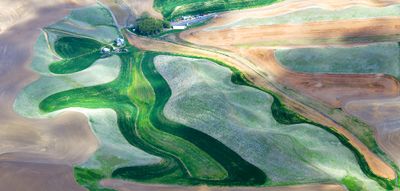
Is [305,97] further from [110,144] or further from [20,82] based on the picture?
[20,82]

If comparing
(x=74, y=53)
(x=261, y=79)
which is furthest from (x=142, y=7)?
(x=261, y=79)

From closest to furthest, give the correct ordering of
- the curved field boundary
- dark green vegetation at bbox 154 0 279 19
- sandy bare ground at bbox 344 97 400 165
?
the curved field boundary → sandy bare ground at bbox 344 97 400 165 → dark green vegetation at bbox 154 0 279 19

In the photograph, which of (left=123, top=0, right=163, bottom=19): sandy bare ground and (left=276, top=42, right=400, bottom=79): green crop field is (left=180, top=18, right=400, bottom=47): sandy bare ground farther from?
(left=123, top=0, right=163, bottom=19): sandy bare ground

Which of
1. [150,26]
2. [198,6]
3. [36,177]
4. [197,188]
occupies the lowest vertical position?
[197,188]

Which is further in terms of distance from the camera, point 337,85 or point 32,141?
point 337,85

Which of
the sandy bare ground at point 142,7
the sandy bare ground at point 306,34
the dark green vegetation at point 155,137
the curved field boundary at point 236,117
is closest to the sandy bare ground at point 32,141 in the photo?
the dark green vegetation at point 155,137

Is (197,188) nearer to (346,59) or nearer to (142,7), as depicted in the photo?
(346,59)

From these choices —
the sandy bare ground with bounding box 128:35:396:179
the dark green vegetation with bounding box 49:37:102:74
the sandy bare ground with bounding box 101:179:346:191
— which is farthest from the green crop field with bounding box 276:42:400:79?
the dark green vegetation with bounding box 49:37:102:74

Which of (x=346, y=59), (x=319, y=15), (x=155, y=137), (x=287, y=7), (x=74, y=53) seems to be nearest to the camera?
(x=155, y=137)
